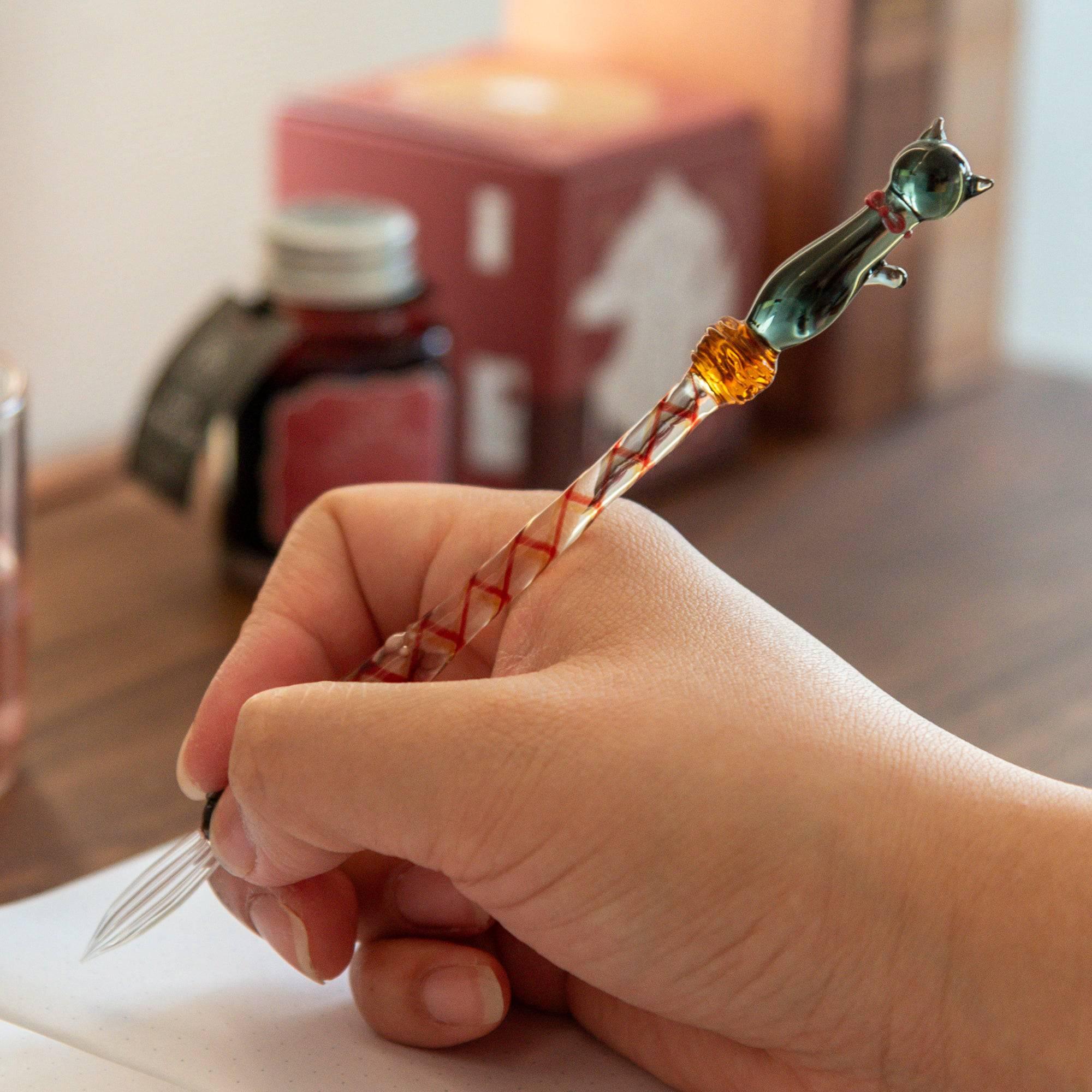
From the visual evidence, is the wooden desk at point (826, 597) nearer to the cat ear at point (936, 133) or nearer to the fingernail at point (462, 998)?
the fingernail at point (462, 998)

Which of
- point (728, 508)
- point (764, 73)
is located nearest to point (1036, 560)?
point (728, 508)

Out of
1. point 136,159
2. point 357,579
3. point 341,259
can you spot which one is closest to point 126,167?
point 136,159

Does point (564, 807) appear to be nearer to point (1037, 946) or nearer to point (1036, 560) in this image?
point (1037, 946)

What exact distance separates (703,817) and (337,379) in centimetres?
40

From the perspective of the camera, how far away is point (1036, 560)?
29.6 inches

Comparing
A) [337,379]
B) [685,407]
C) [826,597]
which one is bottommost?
[826,597]

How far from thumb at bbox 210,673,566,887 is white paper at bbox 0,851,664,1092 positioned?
0.25ft

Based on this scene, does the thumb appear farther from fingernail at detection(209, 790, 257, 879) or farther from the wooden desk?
the wooden desk

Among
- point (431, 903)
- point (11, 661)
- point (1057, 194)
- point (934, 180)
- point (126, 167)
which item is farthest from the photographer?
point (1057, 194)

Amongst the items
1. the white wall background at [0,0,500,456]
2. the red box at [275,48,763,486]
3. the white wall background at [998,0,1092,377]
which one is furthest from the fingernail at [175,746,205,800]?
the white wall background at [998,0,1092,377]

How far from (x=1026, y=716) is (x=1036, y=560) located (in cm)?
16

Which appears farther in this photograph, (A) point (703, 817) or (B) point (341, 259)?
(B) point (341, 259)

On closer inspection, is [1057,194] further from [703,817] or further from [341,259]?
[703,817]

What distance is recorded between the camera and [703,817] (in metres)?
0.32
